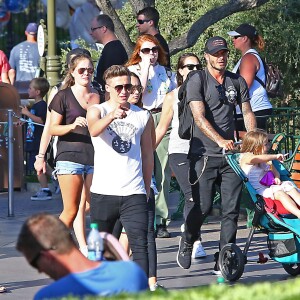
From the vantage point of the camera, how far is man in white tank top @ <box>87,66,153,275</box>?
23.9 ft

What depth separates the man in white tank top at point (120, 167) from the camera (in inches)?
286

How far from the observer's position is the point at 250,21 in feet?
52.4

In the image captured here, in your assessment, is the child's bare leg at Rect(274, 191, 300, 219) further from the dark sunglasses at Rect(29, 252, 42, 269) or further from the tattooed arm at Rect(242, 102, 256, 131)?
the dark sunglasses at Rect(29, 252, 42, 269)

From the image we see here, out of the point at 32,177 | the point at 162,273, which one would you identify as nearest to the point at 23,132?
the point at 32,177

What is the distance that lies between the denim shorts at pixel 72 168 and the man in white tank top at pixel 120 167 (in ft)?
Result: 4.36

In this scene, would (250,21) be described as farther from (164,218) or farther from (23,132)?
(164,218)

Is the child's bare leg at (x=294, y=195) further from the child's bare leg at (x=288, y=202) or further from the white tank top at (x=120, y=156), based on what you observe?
the white tank top at (x=120, y=156)

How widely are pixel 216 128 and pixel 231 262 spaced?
1.13 meters

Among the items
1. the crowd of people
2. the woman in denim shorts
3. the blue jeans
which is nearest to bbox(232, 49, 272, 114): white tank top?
the crowd of people

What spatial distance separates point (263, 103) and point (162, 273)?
2415mm

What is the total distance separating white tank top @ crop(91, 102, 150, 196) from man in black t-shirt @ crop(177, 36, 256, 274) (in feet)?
4.37

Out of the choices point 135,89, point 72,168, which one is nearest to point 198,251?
point 72,168

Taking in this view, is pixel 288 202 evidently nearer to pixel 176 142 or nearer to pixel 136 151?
pixel 176 142

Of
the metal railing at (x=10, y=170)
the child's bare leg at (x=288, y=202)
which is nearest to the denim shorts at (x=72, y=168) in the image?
the child's bare leg at (x=288, y=202)
